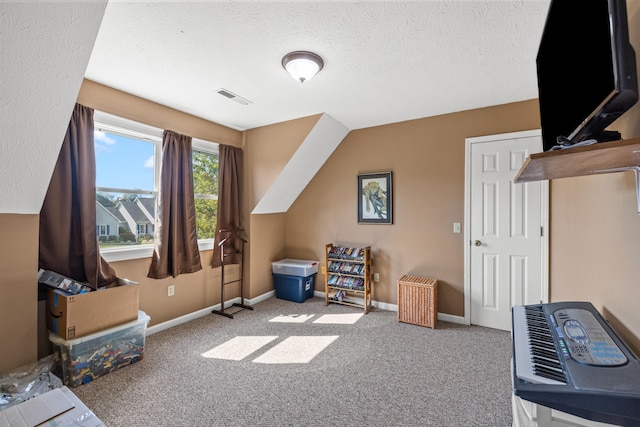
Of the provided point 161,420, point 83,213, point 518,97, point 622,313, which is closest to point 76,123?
point 83,213

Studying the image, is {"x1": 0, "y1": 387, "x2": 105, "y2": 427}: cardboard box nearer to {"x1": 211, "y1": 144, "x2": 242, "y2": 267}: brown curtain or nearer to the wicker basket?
{"x1": 211, "y1": 144, "x2": 242, "y2": 267}: brown curtain

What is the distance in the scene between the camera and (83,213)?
2.39 meters

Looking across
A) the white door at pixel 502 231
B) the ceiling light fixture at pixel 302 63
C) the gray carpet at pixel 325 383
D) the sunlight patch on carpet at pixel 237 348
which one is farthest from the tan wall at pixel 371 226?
the ceiling light fixture at pixel 302 63

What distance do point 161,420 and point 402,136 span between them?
356 centimetres

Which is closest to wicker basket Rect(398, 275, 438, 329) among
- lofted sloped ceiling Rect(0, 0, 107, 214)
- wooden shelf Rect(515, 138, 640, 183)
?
wooden shelf Rect(515, 138, 640, 183)

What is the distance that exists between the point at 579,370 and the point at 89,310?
289 centimetres

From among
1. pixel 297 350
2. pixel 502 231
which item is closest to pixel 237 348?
pixel 297 350

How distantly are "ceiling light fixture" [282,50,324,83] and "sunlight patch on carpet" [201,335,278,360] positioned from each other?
2.42 meters

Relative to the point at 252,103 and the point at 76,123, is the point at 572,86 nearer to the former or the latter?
the point at 252,103

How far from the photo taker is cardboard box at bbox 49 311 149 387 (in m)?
2.11

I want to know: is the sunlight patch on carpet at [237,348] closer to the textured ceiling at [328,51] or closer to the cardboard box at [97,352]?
the cardboard box at [97,352]

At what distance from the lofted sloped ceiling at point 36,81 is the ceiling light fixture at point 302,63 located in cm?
110

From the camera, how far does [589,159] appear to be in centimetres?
77

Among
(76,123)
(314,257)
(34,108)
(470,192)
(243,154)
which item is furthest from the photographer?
(314,257)
